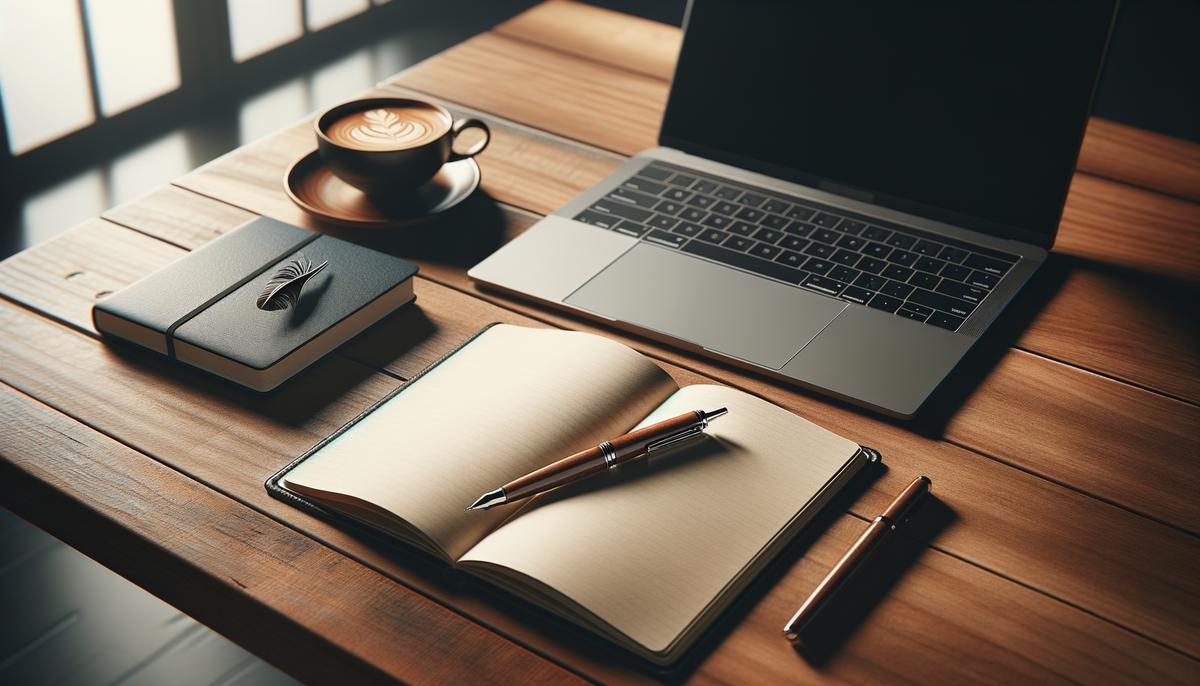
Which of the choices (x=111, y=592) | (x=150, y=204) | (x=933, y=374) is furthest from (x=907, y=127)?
(x=111, y=592)

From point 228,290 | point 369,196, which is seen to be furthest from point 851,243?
point 228,290

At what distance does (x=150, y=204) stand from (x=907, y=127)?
0.82 m

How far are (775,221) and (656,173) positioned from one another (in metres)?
0.16

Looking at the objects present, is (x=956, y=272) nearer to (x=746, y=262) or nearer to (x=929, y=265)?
(x=929, y=265)

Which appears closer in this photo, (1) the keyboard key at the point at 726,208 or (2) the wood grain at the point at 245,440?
Answer: (2) the wood grain at the point at 245,440

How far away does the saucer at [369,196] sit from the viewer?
1.19 meters

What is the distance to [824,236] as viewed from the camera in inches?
46.4

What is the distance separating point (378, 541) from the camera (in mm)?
796

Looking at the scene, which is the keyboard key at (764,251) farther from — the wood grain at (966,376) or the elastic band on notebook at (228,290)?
the elastic band on notebook at (228,290)

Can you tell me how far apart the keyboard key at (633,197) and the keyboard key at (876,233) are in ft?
0.74

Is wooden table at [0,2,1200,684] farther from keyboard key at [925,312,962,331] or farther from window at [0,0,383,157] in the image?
window at [0,0,383,157]

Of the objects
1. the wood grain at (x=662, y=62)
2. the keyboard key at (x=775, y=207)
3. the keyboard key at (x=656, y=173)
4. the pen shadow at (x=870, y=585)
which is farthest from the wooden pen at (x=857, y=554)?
the wood grain at (x=662, y=62)

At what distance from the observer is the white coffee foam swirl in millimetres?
1191

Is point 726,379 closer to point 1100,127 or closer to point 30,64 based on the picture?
point 1100,127
